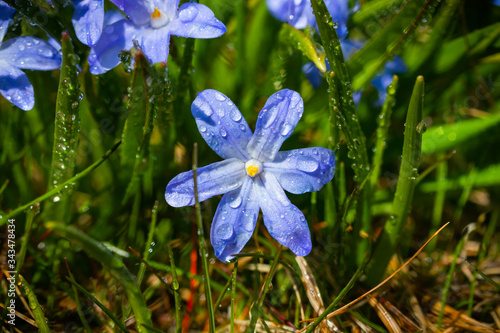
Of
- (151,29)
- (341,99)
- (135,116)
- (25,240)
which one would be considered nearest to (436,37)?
(341,99)

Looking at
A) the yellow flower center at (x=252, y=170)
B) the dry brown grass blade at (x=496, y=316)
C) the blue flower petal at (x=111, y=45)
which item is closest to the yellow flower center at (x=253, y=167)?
the yellow flower center at (x=252, y=170)

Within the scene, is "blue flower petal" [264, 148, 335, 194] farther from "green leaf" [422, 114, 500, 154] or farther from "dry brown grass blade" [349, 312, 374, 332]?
"green leaf" [422, 114, 500, 154]

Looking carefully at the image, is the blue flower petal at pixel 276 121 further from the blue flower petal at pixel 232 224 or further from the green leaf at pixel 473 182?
the green leaf at pixel 473 182

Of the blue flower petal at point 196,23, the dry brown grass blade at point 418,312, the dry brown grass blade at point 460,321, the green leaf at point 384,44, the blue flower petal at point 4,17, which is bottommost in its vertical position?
the dry brown grass blade at point 460,321

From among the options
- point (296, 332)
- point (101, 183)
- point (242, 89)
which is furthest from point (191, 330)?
point (242, 89)

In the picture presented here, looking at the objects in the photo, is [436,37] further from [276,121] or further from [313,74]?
[276,121]

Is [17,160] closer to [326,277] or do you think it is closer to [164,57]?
[164,57]
